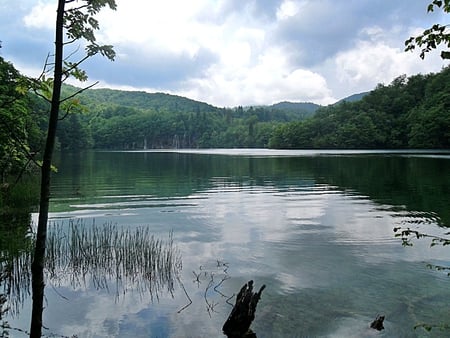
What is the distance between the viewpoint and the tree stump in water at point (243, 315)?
28.5 ft

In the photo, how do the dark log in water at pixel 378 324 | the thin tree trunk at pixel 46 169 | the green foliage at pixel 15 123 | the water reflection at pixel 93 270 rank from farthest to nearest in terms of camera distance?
the water reflection at pixel 93 270 < the dark log in water at pixel 378 324 < the green foliage at pixel 15 123 < the thin tree trunk at pixel 46 169

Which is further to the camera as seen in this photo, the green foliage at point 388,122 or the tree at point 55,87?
the green foliage at point 388,122

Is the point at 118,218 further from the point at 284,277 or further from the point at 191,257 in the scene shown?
the point at 284,277

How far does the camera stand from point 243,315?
8867mm

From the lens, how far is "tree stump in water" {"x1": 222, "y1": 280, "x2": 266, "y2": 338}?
8.68 m

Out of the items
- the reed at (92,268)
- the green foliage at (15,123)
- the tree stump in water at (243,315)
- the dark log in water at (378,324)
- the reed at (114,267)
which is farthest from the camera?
the reed at (114,267)

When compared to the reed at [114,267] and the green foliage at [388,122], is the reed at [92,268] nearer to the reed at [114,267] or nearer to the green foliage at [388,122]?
the reed at [114,267]

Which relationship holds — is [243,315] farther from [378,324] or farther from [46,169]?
[46,169]

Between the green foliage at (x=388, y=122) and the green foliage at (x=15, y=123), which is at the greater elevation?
the green foliage at (x=388, y=122)

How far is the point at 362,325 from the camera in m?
9.38

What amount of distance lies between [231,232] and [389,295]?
10066mm

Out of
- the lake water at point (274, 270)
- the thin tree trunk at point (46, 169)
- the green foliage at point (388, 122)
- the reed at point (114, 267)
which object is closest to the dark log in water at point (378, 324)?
the lake water at point (274, 270)

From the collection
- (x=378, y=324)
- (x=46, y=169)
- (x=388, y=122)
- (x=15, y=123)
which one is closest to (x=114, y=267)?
(x=15, y=123)

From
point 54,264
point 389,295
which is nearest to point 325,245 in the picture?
point 389,295
